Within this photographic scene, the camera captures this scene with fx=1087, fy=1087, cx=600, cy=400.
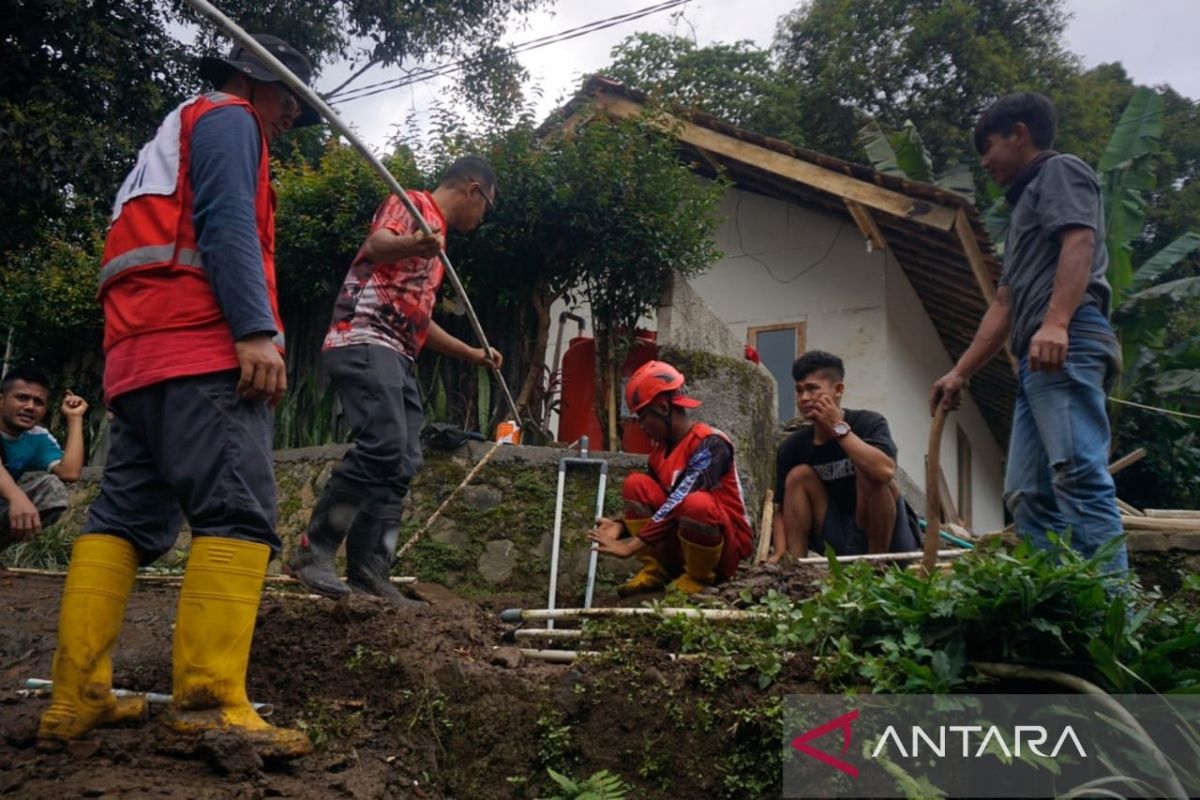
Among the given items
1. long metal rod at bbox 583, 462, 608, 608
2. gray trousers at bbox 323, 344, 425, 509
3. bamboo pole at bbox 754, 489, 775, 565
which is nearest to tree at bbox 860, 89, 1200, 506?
bamboo pole at bbox 754, 489, 775, 565

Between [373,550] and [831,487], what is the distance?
240 centimetres

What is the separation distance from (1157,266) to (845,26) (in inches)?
378

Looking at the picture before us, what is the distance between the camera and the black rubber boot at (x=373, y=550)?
14.6 ft

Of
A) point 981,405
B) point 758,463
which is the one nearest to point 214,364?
point 758,463

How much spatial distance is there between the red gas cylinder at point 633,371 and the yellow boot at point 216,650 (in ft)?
14.5

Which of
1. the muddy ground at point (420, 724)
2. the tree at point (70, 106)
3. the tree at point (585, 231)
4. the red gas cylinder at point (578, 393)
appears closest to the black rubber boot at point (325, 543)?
the muddy ground at point (420, 724)

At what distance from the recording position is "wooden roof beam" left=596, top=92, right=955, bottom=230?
9.28 metres

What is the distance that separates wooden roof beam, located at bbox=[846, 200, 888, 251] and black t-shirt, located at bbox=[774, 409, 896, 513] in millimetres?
4774

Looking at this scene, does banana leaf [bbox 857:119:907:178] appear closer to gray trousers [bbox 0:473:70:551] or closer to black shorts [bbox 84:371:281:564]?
gray trousers [bbox 0:473:70:551]

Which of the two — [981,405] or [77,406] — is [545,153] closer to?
[77,406]

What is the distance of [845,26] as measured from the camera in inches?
728

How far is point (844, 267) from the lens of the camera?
11102 millimetres

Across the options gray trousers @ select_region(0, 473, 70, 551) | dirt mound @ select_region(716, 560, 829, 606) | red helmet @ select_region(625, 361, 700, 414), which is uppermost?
red helmet @ select_region(625, 361, 700, 414)

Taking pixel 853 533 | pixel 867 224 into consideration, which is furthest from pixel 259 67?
pixel 867 224
